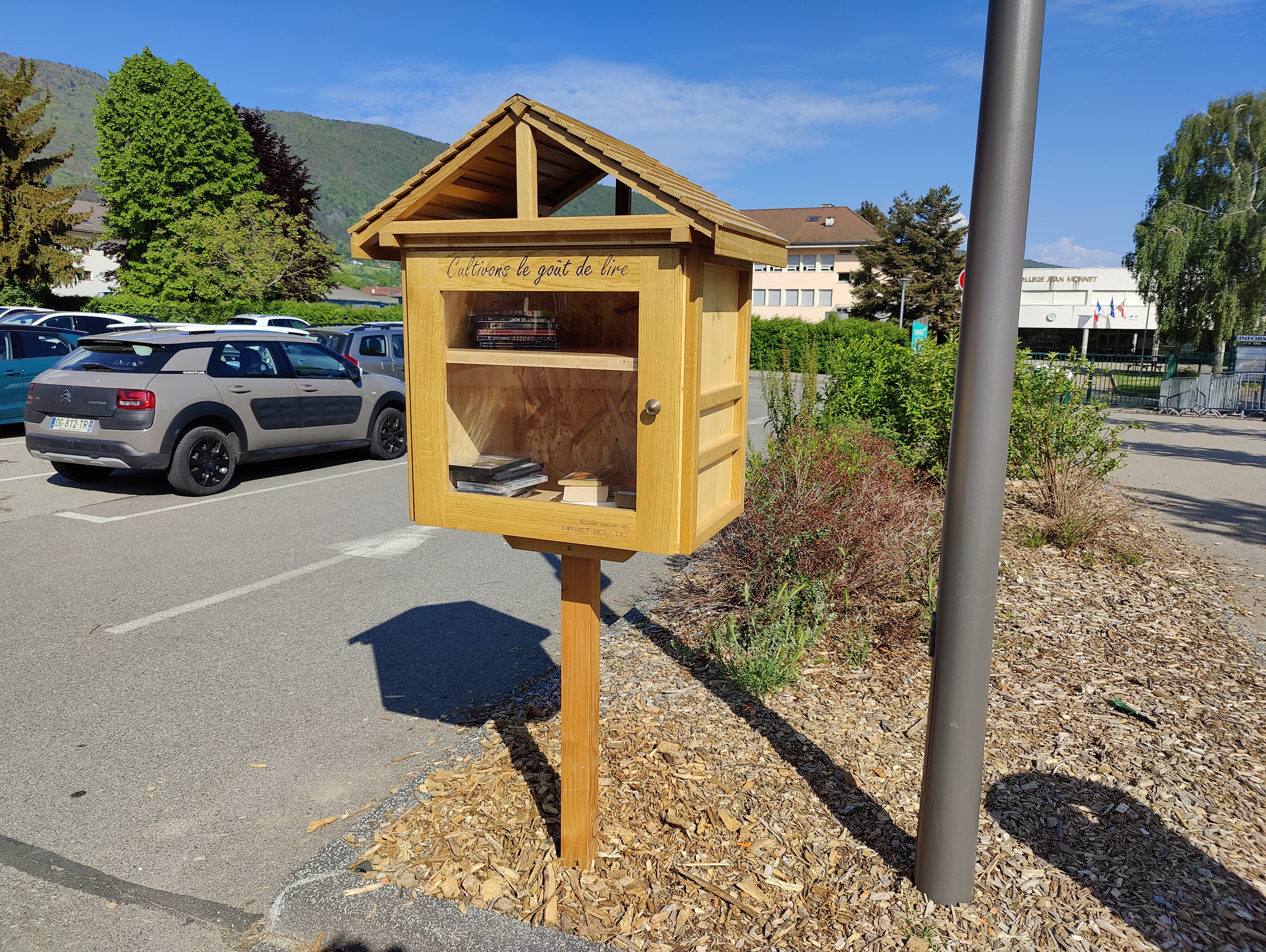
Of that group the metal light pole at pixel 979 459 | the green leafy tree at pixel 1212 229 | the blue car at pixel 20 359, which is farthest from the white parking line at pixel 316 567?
the green leafy tree at pixel 1212 229

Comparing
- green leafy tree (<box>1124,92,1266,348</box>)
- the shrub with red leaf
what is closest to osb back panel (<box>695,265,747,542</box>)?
the shrub with red leaf

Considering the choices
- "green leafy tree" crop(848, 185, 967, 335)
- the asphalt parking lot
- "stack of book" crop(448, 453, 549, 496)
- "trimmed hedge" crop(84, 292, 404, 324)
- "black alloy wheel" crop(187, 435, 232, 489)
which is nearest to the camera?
"stack of book" crop(448, 453, 549, 496)

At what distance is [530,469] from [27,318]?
696 inches

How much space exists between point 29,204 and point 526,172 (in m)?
38.8

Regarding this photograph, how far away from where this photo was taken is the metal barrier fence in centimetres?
2308

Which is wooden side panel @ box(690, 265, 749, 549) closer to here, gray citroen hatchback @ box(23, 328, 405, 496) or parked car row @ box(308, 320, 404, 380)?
gray citroen hatchback @ box(23, 328, 405, 496)

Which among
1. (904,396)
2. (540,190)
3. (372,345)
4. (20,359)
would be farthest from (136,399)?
(904,396)

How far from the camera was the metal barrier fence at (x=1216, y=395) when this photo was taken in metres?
23.1

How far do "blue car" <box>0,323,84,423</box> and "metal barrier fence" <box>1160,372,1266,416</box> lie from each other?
2626 centimetres

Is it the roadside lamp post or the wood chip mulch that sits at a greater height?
the roadside lamp post

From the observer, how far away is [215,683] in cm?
457

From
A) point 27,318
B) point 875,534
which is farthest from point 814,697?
point 27,318

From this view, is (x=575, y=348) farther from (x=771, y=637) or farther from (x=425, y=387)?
(x=771, y=637)

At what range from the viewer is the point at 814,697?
13.6ft
